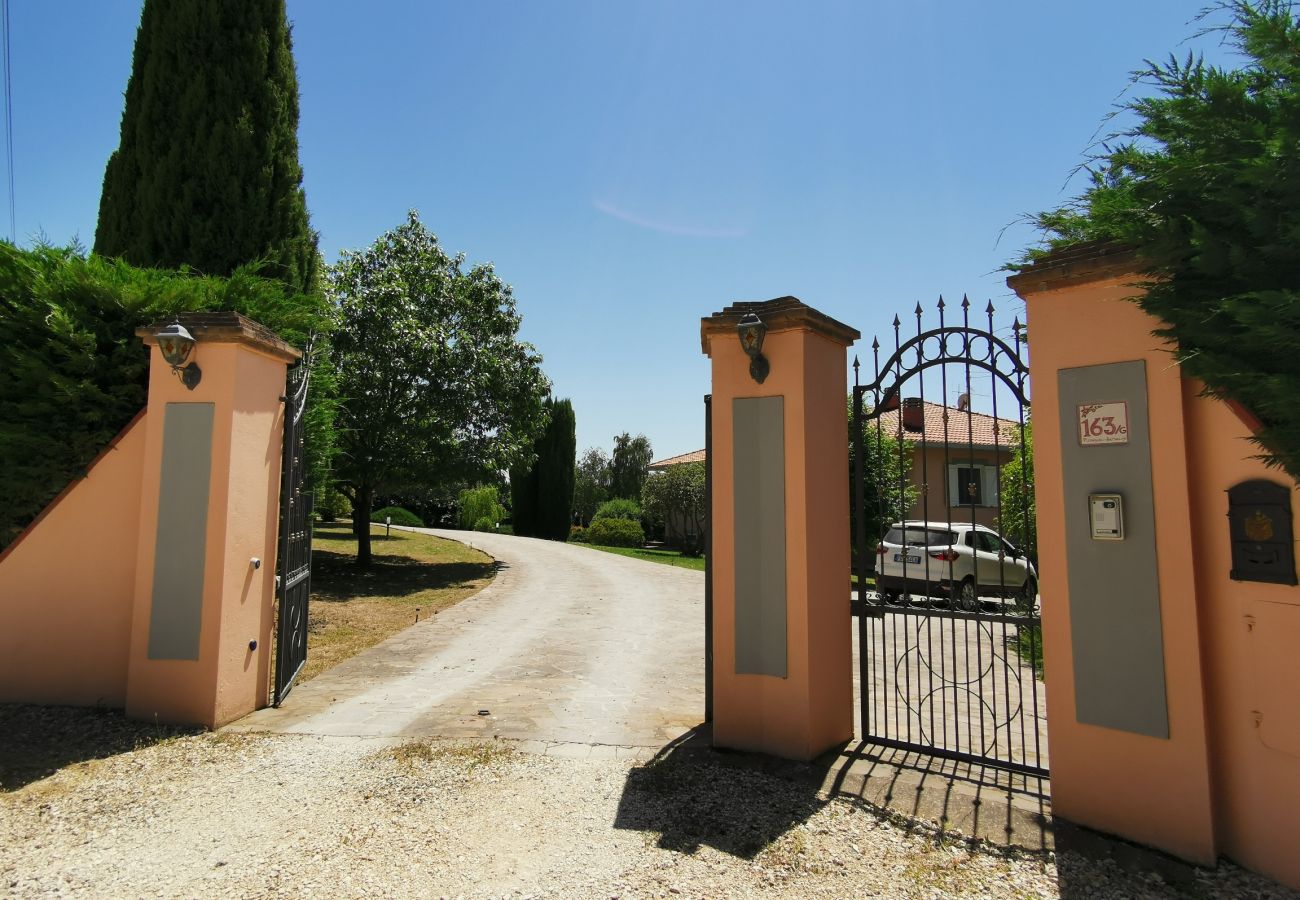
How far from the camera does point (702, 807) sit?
13.1 ft

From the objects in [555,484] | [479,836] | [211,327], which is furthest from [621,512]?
[479,836]

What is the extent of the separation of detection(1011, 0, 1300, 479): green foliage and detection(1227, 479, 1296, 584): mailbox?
35 cm

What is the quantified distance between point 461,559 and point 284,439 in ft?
43.9

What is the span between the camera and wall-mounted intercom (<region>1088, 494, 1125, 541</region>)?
139 inches

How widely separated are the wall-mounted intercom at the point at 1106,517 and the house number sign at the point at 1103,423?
0.99ft

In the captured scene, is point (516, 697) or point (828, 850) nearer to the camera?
point (828, 850)

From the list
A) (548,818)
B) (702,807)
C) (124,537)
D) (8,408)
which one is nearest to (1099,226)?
(702,807)

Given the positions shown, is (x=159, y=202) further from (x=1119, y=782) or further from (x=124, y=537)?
(x=1119, y=782)

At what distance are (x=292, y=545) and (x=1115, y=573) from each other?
6107 millimetres

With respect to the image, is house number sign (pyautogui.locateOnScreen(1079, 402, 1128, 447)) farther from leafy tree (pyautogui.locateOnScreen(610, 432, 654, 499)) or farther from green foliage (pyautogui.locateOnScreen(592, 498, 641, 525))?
leafy tree (pyautogui.locateOnScreen(610, 432, 654, 499))

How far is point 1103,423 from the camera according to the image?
12.0ft

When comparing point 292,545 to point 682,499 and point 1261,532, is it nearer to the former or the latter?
point 1261,532

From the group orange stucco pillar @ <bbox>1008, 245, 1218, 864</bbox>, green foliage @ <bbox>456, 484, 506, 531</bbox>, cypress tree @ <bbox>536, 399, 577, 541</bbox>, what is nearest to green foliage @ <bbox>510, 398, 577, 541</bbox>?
cypress tree @ <bbox>536, 399, 577, 541</bbox>

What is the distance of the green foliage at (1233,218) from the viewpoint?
2.62 m
